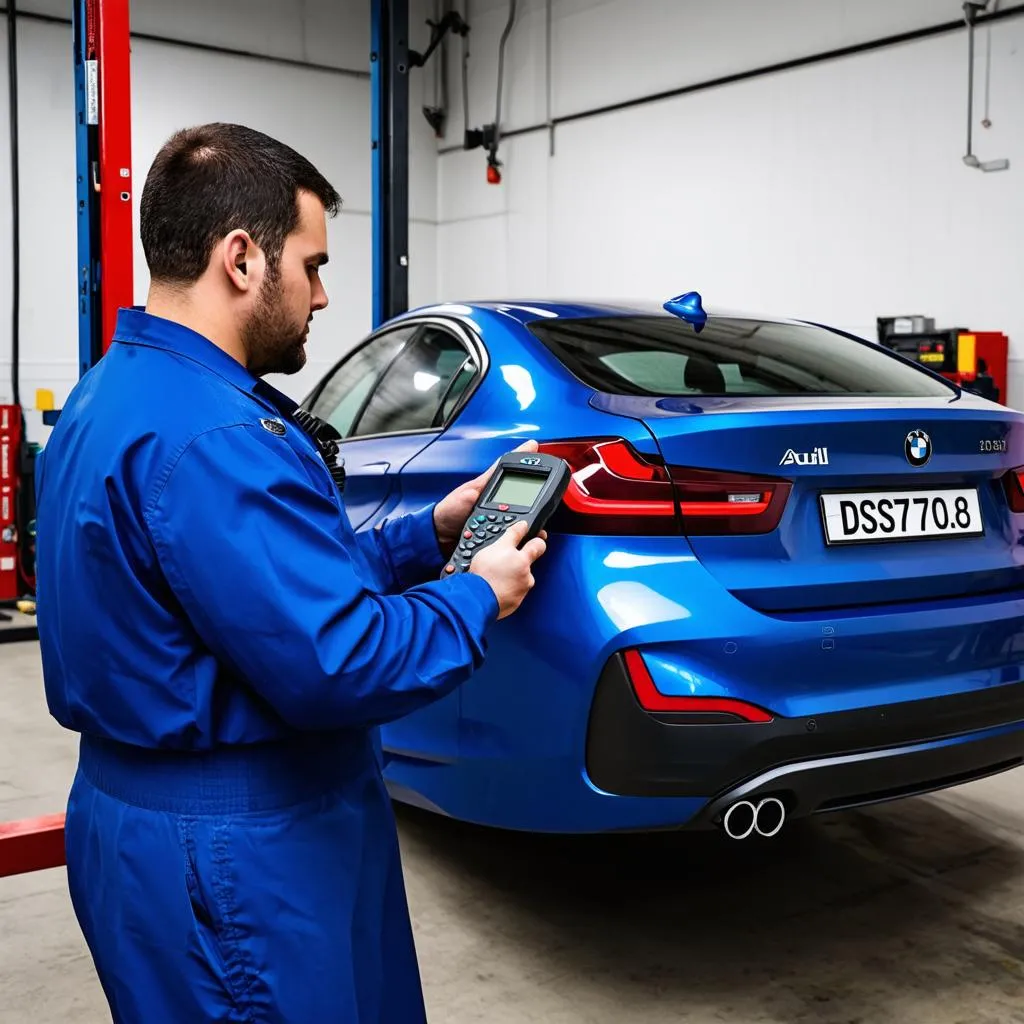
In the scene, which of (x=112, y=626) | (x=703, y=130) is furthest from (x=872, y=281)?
(x=112, y=626)

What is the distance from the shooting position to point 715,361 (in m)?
2.44

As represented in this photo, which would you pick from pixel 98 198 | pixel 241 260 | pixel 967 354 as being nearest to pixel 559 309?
pixel 98 198

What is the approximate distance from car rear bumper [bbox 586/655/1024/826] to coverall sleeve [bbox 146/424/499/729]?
2.63 feet

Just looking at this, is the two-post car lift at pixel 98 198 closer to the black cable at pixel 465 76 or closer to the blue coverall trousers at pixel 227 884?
the blue coverall trousers at pixel 227 884

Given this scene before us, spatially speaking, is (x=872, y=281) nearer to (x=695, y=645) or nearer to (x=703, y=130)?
(x=703, y=130)

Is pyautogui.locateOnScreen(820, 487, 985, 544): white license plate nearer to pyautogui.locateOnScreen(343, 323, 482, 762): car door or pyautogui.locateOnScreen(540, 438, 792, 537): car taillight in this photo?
pyautogui.locateOnScreen(540, 438, 792, 537): car taillight

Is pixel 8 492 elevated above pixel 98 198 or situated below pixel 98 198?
below

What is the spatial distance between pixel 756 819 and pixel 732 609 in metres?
0.36

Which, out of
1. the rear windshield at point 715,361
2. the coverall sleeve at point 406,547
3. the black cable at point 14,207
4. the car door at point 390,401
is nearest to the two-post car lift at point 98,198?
the car door at point 390,401

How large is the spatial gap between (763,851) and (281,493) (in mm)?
2189

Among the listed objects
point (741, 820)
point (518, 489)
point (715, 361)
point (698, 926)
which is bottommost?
point (698, 926)

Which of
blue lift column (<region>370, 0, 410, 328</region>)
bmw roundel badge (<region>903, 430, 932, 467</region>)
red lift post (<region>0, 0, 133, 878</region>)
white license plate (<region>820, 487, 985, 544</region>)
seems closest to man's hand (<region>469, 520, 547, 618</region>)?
white license plate (<region>820, 487, 985, 544</region>)

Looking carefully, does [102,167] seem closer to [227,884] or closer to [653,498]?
[653,498]

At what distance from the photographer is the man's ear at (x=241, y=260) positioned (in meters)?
1.17
